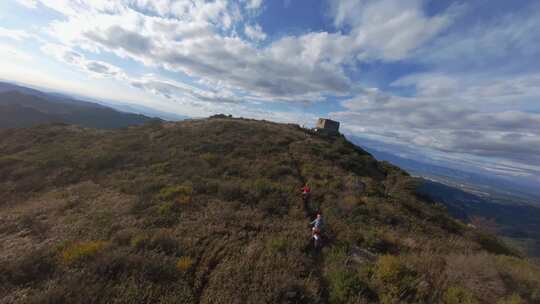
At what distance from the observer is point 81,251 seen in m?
5.14

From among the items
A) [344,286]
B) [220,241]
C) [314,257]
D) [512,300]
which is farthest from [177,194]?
[512,300]

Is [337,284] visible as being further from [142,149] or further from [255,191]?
[142,149]

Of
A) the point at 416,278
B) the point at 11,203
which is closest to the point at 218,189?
the point at 416,278

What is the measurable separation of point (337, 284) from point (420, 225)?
25.2ft

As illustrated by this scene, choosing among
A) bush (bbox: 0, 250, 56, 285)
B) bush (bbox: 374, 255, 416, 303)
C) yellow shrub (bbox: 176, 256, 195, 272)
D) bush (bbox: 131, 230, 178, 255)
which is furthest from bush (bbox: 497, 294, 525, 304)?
bush (bbox: 0, 250, 56, 285)

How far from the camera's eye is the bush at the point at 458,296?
14.4ft

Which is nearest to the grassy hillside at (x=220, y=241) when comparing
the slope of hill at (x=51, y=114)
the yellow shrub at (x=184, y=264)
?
the yellow shrub at (x=184, y=264)

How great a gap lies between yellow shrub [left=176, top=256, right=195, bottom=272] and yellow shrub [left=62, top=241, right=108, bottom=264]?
203 cm

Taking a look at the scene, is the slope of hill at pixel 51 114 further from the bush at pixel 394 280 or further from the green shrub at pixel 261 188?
the bush at pixel 394 280

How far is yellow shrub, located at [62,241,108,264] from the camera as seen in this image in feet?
16.3

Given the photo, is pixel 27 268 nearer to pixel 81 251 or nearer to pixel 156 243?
pixel 81 251

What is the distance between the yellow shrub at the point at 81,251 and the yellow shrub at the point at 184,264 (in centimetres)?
203

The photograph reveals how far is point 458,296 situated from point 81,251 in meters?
8.57

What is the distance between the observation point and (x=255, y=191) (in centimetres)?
1059
